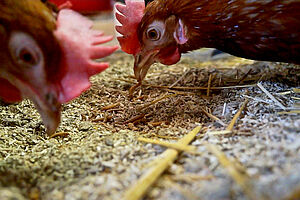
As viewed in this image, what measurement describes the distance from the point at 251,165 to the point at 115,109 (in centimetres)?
104

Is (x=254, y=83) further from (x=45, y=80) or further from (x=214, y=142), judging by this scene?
(x=45, y=80)

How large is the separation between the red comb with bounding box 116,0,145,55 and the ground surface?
1.22 ft

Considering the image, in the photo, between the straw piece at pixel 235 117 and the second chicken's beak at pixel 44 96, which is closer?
the second chicken's beak at pixel 44 96

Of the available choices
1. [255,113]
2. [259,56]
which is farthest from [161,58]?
[255,113]

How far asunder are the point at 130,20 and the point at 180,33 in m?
0.35

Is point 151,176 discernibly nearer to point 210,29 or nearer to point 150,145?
point 150,145

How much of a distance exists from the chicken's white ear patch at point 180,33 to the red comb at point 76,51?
2.50 ft

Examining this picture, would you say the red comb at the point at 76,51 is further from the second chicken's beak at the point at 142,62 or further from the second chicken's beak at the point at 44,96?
the second chicken's beak at the point at 142,62

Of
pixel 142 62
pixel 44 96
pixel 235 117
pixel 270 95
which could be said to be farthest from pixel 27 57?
pixel 270 95

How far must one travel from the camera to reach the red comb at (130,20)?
72.5 inches

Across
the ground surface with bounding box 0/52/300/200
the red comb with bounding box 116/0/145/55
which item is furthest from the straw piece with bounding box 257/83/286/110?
the red comb with bounding box 116/0/145/55

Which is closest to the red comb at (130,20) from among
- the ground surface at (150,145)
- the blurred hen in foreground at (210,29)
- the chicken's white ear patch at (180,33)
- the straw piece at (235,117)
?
the blurred hen in foreground at (210,29)

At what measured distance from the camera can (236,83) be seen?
199cm

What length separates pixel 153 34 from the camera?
6.01 ft
